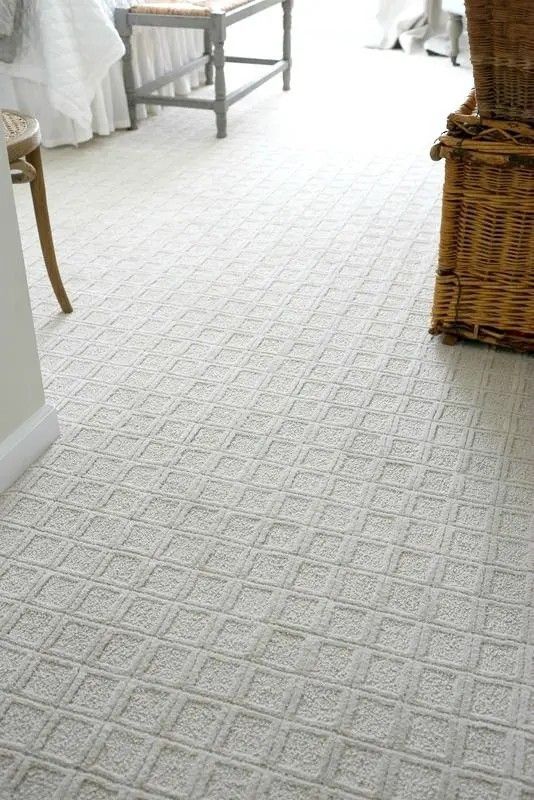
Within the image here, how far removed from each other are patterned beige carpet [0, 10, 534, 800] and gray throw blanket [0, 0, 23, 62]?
2.78 ft

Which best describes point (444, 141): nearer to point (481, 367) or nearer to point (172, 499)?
point (481, 367)

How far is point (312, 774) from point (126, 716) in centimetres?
26

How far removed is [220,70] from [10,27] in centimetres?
73

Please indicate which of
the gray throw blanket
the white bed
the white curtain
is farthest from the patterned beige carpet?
the white curtain

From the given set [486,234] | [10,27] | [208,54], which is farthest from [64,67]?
[486,234]

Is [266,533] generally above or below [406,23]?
below

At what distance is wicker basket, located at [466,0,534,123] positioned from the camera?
175cm

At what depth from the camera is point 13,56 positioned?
3.23 metres

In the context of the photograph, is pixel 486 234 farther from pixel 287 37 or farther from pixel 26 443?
pixel 287 37

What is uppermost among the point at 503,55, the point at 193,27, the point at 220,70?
the point at 503,55

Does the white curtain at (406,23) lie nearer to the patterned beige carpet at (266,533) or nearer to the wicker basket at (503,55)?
the patterned beige carpet at (266,533)

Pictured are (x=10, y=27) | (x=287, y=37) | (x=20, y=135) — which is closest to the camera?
(x=20, y=135)

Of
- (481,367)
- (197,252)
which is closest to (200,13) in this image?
(197,252)

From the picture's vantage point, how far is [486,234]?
1993mm
